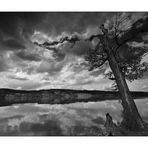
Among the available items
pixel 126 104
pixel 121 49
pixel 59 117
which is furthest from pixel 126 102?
pixel 59 117

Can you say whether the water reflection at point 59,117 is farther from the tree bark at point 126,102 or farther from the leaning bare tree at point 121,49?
the leaning bare tree at point 121,49

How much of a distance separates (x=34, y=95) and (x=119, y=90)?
1480 millimetres

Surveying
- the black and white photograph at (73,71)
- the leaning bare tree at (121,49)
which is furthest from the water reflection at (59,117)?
the leaning bare tree at (121,49)

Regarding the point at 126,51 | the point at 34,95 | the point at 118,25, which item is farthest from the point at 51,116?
the point at 118,25

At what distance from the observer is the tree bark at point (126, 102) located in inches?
89.1

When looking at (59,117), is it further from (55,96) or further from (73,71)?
(73,71)

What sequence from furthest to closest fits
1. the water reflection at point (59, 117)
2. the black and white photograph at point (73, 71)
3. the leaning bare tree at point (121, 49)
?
1. the leaning bare tree at point (121, 49)
2. the black and white photograph at point (73, 71)
3. the water reflection at point (59, 117)

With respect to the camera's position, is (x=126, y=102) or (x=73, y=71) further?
(x=73, y=71)

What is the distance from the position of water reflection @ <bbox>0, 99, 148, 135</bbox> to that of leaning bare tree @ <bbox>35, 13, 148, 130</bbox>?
0.27m

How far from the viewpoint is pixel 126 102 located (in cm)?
241

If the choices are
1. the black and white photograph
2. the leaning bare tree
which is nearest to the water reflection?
the black and white photograph

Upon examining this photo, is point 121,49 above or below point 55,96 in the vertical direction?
above

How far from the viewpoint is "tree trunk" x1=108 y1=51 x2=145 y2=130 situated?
7.41 feet

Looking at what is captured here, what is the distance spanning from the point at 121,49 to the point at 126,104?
0.99m
